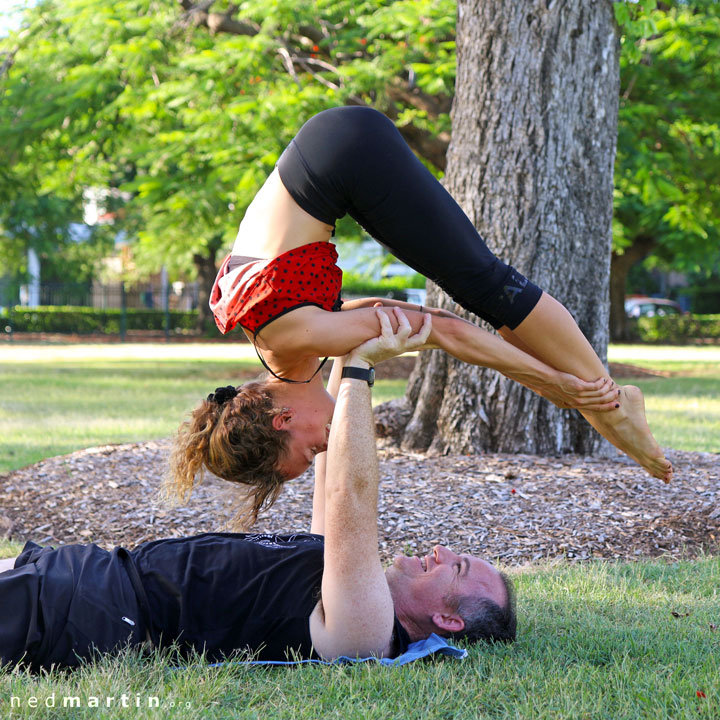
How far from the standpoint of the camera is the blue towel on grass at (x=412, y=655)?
2.96 m

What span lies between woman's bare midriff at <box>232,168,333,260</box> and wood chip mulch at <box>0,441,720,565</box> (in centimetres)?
171

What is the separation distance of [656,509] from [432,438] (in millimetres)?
1848

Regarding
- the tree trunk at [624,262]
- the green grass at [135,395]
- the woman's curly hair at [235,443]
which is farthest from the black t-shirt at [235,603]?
the tree trunk at [624,262]

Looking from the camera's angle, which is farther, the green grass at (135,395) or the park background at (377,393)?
the green grass at (135,395)

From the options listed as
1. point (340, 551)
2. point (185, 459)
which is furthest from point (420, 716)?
point (185, 459)

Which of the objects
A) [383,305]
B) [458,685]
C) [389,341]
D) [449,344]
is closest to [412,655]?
[458,685]

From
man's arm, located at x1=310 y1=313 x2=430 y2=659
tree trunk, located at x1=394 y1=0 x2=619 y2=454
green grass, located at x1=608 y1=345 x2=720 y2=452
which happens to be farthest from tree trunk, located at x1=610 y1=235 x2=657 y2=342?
man's arm, located at x1=310 y1=313 x2=430 y2=659

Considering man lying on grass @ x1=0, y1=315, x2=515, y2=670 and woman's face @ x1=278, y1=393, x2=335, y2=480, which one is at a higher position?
woman's face @ x1=278, y1=393, x2=335, y2=480

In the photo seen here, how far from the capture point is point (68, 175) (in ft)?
52.4

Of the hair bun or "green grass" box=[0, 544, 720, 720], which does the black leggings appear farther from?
"green grass" box=[0, 544, 720, 720]

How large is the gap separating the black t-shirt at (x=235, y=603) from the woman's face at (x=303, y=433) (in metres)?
0.47

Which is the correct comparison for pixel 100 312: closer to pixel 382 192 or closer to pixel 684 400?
pixel 684 400

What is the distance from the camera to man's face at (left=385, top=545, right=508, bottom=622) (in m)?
3.09

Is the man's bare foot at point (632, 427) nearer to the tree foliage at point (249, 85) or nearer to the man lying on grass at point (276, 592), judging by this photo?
the man lying on grass at point (276, 592)
